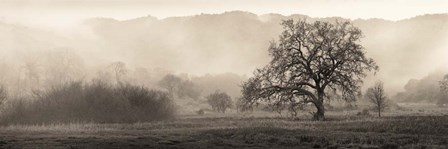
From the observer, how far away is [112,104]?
65188 millimetres

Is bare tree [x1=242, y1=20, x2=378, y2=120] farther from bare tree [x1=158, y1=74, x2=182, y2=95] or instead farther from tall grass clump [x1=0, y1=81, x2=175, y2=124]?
bare tree [x1=158, y1=74, x2=182, y2=95]

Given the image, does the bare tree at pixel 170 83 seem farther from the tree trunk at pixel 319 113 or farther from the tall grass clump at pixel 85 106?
the tree trunk at pixel 319 113

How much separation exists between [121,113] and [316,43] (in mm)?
24448

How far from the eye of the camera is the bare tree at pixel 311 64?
6003cm

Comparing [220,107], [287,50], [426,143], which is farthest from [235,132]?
[220,107]

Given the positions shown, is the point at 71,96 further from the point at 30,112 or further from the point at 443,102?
the point at 443,102

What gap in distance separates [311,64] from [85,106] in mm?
26876

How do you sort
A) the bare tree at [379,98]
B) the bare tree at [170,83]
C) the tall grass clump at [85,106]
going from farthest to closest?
the bare tree at [170,83]
the bare tree at [379,98]
the tall grass clump at [85,106]

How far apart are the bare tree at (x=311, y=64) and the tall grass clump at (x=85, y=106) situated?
14.9 meters

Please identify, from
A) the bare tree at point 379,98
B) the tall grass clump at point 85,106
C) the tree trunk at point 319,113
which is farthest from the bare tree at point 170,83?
the tree trunk at point 319,113

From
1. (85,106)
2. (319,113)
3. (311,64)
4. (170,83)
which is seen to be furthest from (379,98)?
(170,83)

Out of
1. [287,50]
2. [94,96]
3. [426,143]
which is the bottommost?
[426,143]

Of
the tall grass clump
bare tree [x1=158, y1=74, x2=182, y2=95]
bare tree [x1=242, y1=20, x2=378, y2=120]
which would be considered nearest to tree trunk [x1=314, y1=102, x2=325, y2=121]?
bare tree [x1=242, y1=20, x2=378, y2=120]

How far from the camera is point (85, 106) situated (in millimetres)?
64000
